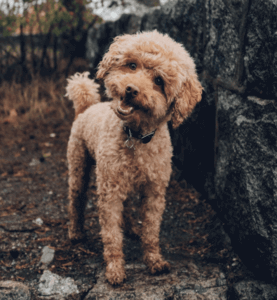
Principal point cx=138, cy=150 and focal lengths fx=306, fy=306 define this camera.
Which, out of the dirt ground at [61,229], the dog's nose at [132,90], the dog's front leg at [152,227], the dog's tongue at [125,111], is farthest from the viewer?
the dirt ground at [61,229]

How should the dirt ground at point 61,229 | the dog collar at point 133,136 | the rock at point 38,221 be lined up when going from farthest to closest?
the rock at point 38,221 < the dirt ground at point 61,229 < the dog collar at point 133,136

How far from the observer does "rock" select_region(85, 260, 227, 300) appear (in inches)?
86.0

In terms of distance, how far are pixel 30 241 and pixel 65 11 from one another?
14.5 ft

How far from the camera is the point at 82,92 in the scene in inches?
116

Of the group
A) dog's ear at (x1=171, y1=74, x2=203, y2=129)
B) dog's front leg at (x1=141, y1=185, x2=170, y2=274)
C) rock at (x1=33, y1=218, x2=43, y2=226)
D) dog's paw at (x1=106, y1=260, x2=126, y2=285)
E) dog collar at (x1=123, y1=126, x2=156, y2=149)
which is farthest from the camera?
rock at (x1=33, y1=218, x2=43, y2=226)

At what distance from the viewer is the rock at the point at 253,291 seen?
2053 millimetres

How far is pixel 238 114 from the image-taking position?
2283 mm

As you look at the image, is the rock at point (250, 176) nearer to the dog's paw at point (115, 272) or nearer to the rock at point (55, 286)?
the dog's paw at point (115, 272)

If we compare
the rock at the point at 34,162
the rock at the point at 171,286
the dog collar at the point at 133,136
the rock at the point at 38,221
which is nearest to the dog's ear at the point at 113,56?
the dog collar at the point at 133,136

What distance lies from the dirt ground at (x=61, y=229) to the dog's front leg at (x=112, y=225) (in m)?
0.21

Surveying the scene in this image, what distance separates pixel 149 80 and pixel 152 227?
3.79ft

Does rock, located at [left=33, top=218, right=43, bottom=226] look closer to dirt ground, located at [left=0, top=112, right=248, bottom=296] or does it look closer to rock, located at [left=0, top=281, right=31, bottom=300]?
dirt ground, located at [left=0, top=112, right=248, bottom=296]

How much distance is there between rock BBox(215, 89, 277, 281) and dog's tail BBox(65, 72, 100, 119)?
122cm

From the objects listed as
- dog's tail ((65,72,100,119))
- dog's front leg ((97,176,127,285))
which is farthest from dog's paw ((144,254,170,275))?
dog's tail ((65,72,100,119))
